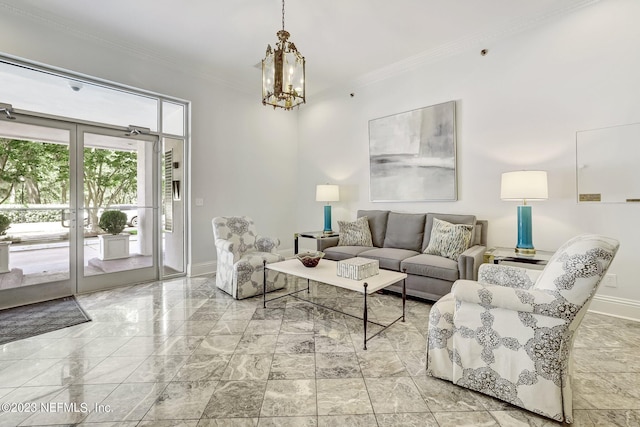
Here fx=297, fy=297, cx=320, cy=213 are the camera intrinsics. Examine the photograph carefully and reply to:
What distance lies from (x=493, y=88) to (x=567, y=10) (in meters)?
0.91

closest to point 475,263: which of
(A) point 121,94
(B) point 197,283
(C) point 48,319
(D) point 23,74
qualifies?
(B) point 197,283

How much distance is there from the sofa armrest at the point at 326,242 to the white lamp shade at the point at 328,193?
0.70 m

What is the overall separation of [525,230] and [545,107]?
54.6 inches

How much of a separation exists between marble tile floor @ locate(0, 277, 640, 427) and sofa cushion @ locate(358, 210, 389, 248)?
57.2 inches

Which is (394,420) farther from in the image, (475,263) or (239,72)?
(239,72)

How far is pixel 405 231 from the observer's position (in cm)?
405

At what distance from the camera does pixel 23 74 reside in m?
3.24

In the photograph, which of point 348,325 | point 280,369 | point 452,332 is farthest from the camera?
point 348,325

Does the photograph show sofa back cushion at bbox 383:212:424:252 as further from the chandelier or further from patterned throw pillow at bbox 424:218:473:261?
the chandelier

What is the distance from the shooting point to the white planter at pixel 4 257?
3205 mm

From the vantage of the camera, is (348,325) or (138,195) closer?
(348,325)

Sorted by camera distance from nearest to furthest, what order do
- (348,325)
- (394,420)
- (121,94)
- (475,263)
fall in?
(394,420) → (348,325) → (475,263) → (121,94)

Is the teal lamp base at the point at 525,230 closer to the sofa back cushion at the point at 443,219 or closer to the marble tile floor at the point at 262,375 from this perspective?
the sofa back cushion at the point at 443,219

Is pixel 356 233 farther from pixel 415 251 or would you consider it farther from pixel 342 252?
pixel 415 251
